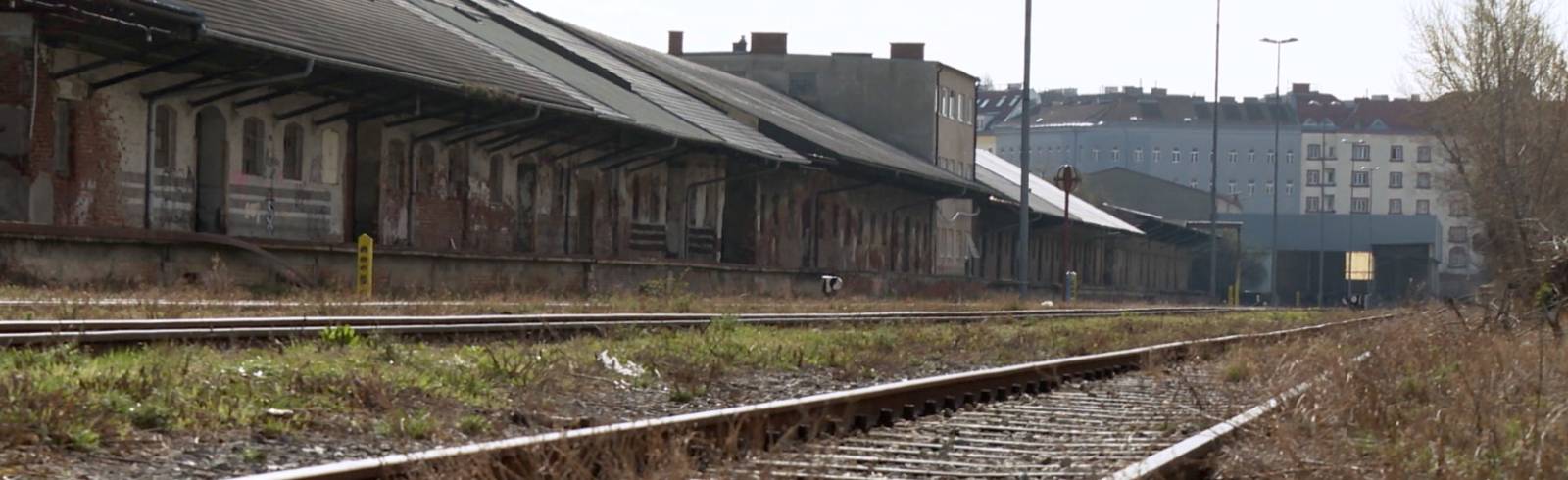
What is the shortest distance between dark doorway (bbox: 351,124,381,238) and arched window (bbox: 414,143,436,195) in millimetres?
1254

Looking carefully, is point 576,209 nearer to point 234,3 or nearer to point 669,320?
point 234,3

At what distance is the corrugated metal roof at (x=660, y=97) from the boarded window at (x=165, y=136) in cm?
1172

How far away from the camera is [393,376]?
11938 millimetres

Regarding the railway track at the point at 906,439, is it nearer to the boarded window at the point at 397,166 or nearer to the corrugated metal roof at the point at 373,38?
the corrugated metal roof at the point at 373,38

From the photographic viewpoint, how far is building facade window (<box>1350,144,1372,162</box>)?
14660 centimetres

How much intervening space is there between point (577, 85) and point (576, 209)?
2446 millimetres

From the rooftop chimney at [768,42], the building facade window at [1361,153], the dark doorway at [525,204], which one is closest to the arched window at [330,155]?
the dark doorway at [525,204]

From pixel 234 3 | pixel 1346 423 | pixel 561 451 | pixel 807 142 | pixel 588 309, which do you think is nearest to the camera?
pixel 561 451

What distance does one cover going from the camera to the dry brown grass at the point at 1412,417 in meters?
8.12

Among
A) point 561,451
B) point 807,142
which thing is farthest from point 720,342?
point 807,142

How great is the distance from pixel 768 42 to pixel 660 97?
99.2 feet

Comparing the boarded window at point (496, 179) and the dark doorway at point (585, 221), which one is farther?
the dark doorway at point (585, 221)

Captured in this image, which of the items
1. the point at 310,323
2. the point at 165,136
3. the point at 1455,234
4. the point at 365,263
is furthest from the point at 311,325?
the point at 1455,234

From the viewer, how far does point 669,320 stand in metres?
21.5
